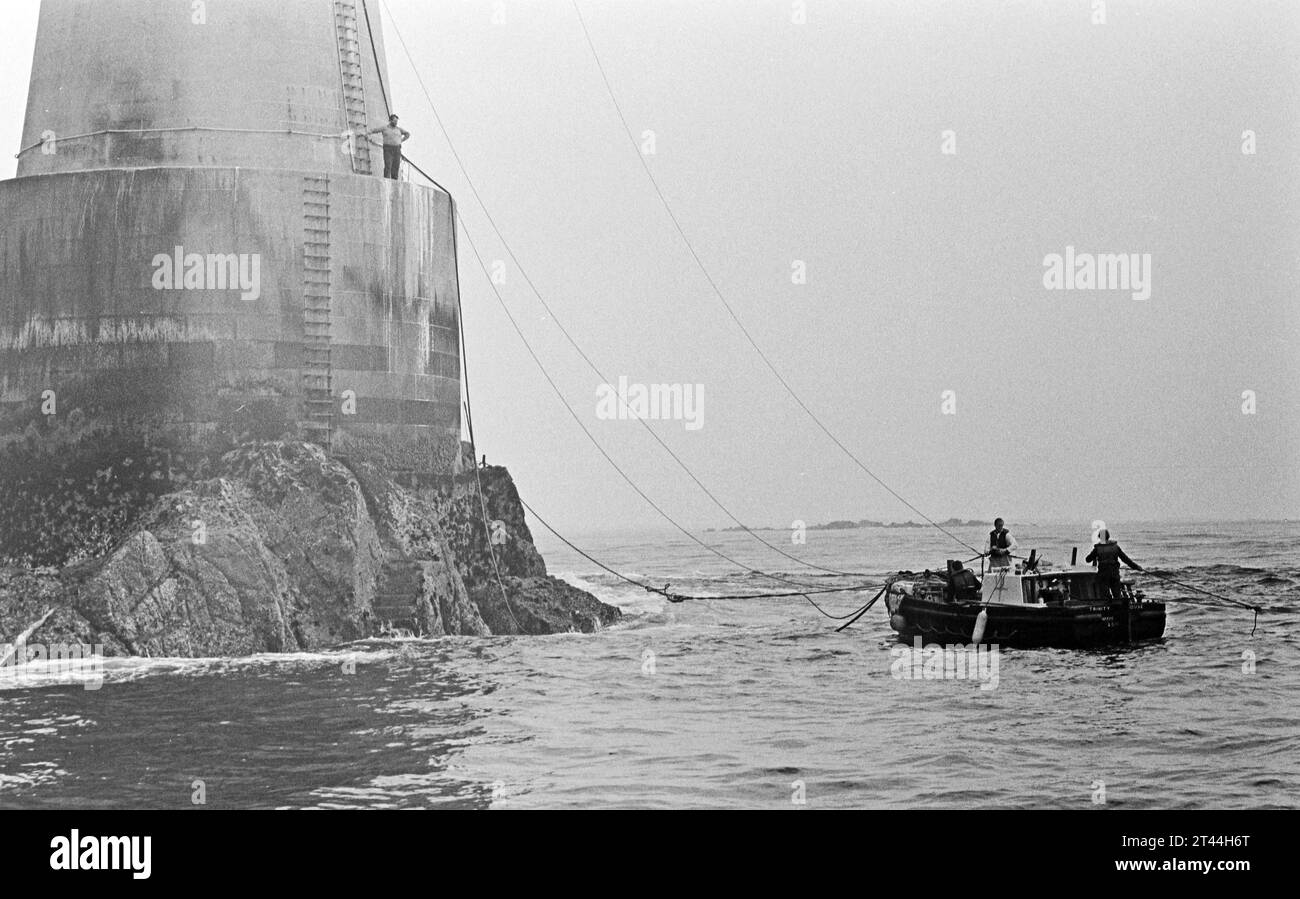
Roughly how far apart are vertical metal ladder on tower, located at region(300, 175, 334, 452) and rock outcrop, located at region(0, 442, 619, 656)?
607 millimetres

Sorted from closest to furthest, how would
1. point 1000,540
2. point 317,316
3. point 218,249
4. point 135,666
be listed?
1. point 135,666
2. point 218,249
3. point 317,316
4. point 1000,540

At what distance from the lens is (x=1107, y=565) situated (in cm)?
3303

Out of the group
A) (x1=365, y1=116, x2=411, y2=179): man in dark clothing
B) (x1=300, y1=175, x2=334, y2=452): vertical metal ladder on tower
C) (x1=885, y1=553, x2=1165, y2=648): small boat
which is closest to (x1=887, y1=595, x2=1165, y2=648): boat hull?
(x1=885, y1=553, x2=1165, y2=648): small boat

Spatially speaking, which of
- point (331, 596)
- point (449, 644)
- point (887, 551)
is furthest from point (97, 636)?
point (887, 551)

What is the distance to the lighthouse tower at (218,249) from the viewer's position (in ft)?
105

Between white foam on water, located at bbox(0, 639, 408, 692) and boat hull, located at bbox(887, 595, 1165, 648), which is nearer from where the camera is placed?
white foam on water, located at bbox(0, 639, 408, 692)

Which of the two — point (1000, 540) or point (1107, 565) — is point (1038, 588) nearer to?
point (1000, 540)

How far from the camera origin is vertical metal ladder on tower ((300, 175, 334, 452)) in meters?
32.3

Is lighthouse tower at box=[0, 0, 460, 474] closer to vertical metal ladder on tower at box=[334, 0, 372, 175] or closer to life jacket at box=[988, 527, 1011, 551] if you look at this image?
vertical metal ladder on tower at box=[334, 0, 372, 175]

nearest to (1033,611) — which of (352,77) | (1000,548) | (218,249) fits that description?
(1000,548)

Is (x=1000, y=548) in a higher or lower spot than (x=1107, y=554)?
higher

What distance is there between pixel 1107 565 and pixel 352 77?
1835 centimetres

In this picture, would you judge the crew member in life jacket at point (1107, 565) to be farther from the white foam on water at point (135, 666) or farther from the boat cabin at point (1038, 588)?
the white foam on water at point (135, 666)

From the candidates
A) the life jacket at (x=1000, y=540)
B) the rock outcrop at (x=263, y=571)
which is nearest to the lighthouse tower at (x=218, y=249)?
the rock outcrop at (x=263, y=571)
